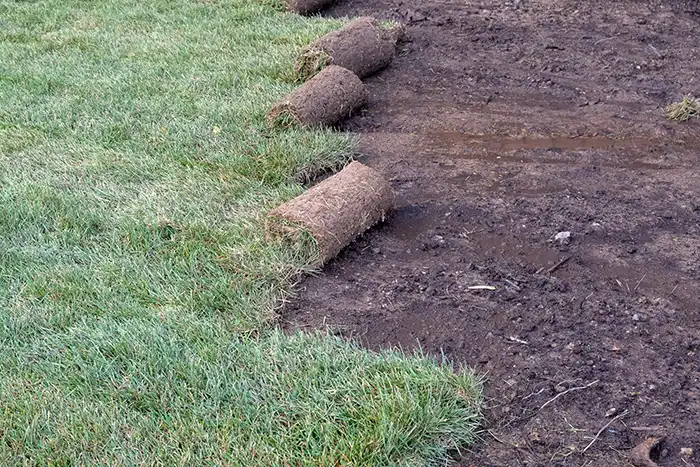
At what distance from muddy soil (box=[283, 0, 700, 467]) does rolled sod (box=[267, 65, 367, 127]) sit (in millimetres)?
189

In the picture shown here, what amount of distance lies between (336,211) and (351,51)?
2666 mm

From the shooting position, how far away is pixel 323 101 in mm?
5352

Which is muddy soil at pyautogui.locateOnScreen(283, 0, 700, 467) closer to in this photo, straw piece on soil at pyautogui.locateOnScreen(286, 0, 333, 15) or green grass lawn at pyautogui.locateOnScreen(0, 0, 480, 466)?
green grass lawn at pyautogui.locateOnScreen(0, 0, 480, 466)

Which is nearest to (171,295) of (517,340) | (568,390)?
(517,340)

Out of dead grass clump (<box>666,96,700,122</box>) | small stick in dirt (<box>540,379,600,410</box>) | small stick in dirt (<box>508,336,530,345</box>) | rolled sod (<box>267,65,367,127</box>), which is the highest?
rolled sod (<box>267,65,367,127</box>)

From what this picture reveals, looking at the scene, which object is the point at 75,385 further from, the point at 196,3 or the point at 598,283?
the point at 196,3

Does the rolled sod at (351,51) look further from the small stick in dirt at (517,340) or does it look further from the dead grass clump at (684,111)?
the small stick in dirt at (517,340)

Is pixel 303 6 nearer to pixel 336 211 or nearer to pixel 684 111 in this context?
pixel 684 111

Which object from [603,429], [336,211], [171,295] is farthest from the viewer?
[336,211]

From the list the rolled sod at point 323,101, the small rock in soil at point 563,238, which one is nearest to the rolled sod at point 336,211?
the small rock in soil at point 563,238

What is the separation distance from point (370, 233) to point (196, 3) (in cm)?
497

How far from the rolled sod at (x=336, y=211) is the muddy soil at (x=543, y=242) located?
12 centimetres

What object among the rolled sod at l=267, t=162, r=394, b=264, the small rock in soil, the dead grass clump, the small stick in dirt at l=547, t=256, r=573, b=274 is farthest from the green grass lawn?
the dead grass clump

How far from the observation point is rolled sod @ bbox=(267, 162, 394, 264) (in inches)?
150
